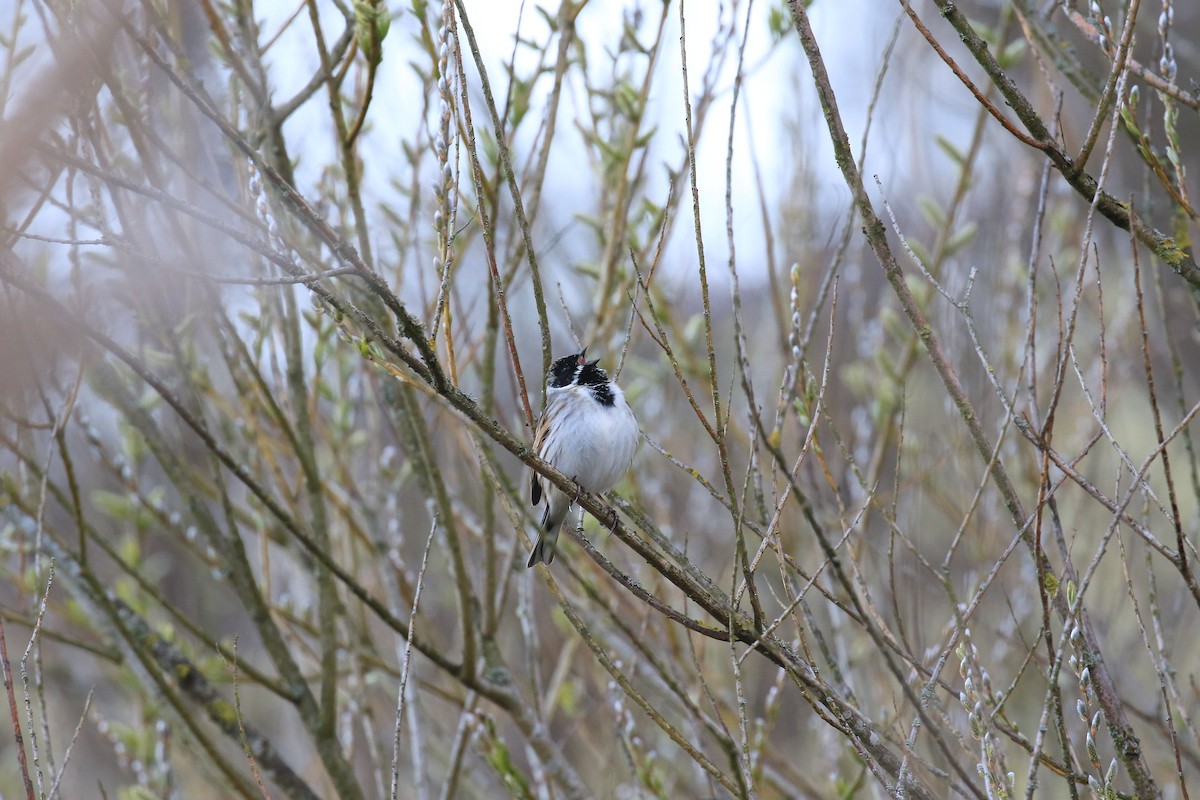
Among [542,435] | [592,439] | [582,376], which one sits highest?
[582,376]

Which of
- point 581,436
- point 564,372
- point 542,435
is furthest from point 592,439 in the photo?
point 564,372

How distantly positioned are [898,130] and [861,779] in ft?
10.3

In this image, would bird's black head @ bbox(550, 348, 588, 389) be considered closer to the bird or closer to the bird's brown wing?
the bird

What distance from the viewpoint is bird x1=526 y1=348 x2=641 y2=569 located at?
12.4 feet

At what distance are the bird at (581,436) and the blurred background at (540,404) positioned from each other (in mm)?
124

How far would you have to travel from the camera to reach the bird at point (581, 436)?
3.77m

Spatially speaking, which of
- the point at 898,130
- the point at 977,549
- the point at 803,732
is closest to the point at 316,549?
the point at 977,549

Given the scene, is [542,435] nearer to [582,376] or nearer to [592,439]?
[582,376]

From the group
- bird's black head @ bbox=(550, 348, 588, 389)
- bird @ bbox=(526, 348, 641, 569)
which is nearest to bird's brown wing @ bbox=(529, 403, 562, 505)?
bird @ bbox=(526, 348, 641, 569)

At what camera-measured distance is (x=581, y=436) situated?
4.04 m

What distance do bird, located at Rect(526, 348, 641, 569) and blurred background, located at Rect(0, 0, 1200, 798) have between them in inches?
4.9

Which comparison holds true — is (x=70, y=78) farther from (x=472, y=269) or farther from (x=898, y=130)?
(x=472, y=269)

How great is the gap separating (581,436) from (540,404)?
238mm

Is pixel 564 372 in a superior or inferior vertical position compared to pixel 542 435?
superior
